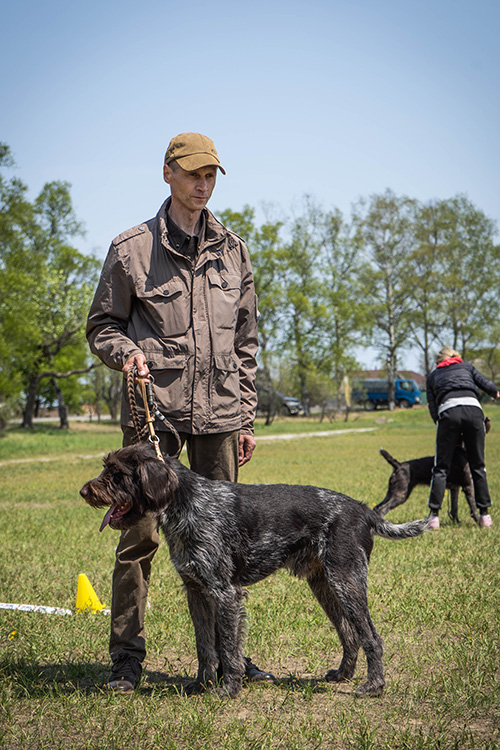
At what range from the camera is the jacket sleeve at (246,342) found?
14.2 feet

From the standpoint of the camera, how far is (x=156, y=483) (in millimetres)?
3355

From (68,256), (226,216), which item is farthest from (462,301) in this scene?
(68,256)

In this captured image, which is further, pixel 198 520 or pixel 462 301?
pixel 462 301

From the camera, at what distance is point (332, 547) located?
3.70 m

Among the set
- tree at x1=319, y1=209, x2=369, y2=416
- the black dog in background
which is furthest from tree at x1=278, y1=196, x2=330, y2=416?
the black dog in background

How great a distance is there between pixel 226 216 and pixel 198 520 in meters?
38.4

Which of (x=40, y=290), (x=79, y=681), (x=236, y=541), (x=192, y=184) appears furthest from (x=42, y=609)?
(x=40, y=290)

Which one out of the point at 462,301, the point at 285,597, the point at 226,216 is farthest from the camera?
the point at 462,301

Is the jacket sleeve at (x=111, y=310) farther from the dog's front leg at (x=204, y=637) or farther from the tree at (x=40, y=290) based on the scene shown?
the tree at (x=40, y=290)

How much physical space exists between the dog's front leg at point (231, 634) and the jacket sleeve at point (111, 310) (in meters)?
1.46

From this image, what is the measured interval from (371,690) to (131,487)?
180 cm

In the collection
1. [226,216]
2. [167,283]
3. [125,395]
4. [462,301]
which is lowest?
[125,395]

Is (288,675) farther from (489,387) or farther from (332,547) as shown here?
(489,387)

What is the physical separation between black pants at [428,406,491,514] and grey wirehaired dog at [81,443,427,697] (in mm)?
4778
